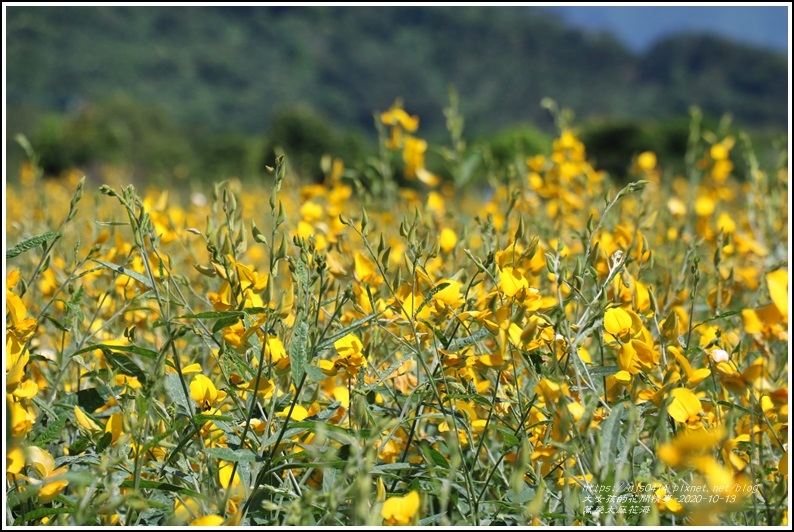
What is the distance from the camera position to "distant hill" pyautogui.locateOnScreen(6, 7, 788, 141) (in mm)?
63250

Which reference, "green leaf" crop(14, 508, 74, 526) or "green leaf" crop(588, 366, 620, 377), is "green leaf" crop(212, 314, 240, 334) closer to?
"green leaf" crop(14, 508, 74, 526)

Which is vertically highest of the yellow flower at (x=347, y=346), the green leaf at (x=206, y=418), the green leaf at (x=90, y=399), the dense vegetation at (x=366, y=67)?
the dense vegetation at (x=366, y=67)

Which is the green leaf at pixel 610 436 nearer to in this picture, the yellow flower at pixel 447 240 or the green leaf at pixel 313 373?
the green leaf at pixel 313 373

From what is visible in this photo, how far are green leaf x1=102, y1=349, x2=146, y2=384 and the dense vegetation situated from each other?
171 feet

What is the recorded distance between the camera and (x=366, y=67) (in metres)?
79.9

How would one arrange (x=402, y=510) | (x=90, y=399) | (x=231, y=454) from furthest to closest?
(x=90, y=399), (x=231, y=454), (x=402, y=510)

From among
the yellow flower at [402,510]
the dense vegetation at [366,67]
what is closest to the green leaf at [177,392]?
the yellow flower at [402,510]

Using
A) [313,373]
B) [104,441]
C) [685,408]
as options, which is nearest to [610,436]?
[685,408]

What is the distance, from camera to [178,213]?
1992mm

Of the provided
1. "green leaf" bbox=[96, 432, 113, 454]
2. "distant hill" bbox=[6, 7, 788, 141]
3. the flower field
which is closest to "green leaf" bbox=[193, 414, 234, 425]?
the flower field

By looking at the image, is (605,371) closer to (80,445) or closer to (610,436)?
(610,436)

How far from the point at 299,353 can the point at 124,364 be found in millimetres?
298

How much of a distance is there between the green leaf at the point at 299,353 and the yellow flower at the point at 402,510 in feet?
0.53

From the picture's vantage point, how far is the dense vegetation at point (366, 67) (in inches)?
2464
